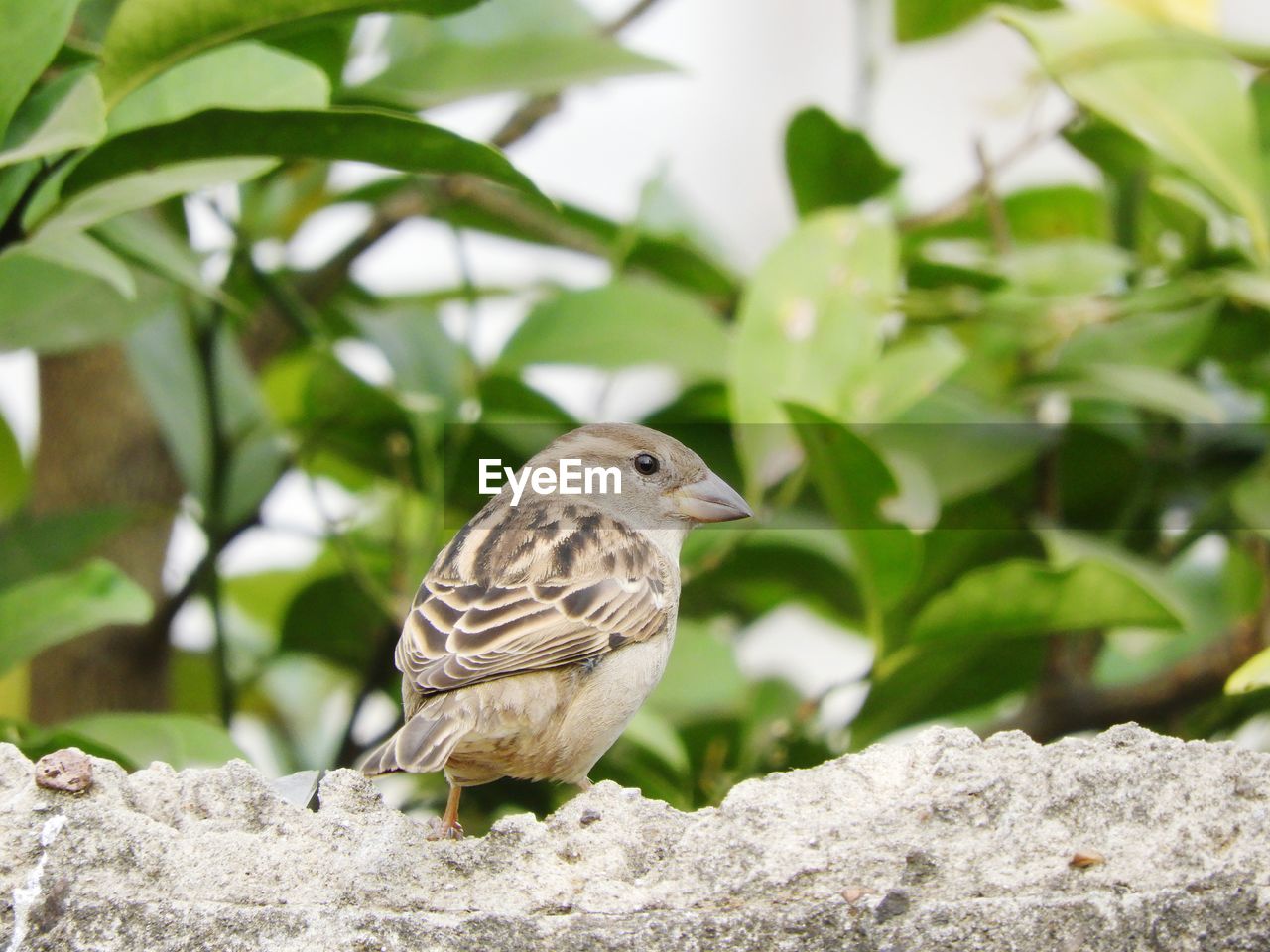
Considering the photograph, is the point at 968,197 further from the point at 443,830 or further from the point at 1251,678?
the point at 443,830

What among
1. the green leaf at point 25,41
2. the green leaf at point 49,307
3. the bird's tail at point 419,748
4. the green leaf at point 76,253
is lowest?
the bird's tail at point 419,748

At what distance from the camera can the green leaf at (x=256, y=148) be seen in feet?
6.46

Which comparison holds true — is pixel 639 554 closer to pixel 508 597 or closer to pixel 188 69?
pixel 508 597

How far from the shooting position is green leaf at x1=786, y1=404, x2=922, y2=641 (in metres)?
2.29

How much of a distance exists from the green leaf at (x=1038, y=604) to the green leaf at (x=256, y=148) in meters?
0.93

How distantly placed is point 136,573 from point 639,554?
59.0 inches

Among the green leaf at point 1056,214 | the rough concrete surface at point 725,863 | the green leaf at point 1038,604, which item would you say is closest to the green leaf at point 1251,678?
the rough concrete surface at point 725,863

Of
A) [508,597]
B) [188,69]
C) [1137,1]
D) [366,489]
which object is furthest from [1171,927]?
[366,489]

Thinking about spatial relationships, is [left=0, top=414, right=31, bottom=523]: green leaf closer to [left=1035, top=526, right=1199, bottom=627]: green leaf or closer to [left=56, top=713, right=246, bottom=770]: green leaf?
[left=56, top=713, right=246, bottom=770]: green leaf

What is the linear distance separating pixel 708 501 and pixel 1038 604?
50 cm

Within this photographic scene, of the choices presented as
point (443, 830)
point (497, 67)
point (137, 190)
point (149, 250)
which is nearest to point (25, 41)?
point (137, 190)

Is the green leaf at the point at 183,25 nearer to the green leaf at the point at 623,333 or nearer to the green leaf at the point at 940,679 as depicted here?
the green leaf at the point at 623,333

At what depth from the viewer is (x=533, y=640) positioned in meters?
1.97

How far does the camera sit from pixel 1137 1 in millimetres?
2855
